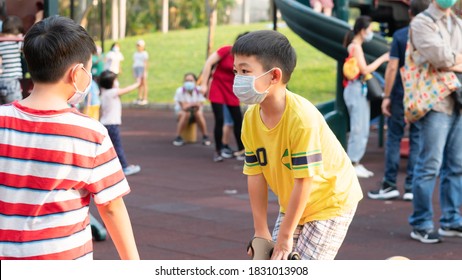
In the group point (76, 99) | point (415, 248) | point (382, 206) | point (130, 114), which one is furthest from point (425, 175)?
point (130, 114)

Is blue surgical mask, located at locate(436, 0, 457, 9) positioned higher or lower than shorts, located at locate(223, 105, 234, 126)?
higher

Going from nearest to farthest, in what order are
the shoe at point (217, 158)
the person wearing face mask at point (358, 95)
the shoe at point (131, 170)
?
the person wearing face mask at point (358, 95) → the shoe at point (131, 170) → the shoe at point (217, 158)

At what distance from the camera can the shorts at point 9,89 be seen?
7.75 meters

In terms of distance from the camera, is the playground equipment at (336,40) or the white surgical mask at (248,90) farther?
the playground equipment at (336,40)

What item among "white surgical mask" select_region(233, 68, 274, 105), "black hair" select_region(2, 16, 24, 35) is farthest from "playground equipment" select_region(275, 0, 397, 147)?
"white surgical mask" select_region(233, 68, 274, 105)

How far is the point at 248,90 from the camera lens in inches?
162

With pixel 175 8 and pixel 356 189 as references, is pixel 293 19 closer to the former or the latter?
pixel 356 189

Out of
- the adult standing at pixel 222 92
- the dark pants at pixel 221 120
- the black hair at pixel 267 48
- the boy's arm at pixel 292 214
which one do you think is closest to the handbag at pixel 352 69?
the adult standing at pixel 222 92

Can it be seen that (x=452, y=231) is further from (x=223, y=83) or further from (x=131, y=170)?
(x=223, y=83)

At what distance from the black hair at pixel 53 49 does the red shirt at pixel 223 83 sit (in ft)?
31.0

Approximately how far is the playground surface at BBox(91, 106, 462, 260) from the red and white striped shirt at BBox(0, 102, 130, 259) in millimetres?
3720

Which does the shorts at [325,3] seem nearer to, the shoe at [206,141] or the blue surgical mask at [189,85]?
the blue surgical mask at [189,85]

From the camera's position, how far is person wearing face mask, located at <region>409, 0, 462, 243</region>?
7438 millimetres

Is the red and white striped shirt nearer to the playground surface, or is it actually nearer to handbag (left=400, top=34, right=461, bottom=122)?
the playground surface
